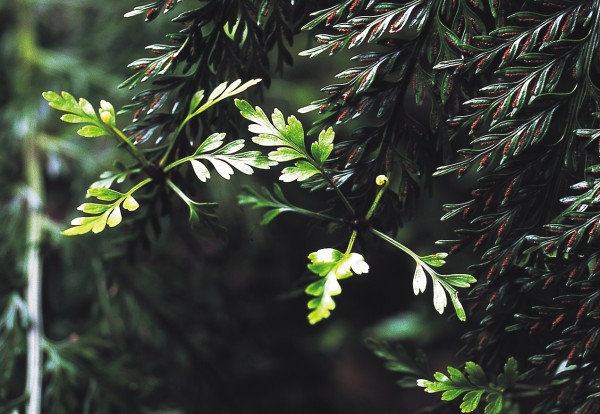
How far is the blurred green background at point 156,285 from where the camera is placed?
4.06ft

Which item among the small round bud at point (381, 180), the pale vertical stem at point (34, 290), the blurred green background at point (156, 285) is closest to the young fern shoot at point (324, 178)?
the small round bud at point (381, 180)

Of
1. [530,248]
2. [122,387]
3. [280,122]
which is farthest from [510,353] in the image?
[122,387]

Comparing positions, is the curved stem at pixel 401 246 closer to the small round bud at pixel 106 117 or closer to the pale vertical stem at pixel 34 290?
the small round bud at pixel 106 117

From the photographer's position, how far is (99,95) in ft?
5.96

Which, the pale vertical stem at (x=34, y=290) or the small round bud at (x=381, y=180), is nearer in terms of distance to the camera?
the small round bud at (x=381, y=180)

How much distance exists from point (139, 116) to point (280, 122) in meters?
0.21

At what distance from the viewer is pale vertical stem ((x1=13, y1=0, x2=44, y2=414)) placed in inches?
45.9

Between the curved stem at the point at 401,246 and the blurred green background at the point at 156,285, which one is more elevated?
the curved stem at the point at 401,246

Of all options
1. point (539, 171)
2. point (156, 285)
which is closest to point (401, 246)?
point (539, 171)

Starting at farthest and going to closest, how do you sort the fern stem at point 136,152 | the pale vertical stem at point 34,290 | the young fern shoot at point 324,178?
the pale vertical stem at point 34,290
the fern stem at point 136,152
the young fern shoot at point 324,178

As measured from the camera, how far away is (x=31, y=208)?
56.0 inches

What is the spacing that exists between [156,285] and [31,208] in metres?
0.36

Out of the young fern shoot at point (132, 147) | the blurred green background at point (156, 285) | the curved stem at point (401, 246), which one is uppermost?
the young fern shoot at point (132, 147)

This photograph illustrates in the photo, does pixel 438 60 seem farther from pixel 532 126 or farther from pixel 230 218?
pixel 230 218
